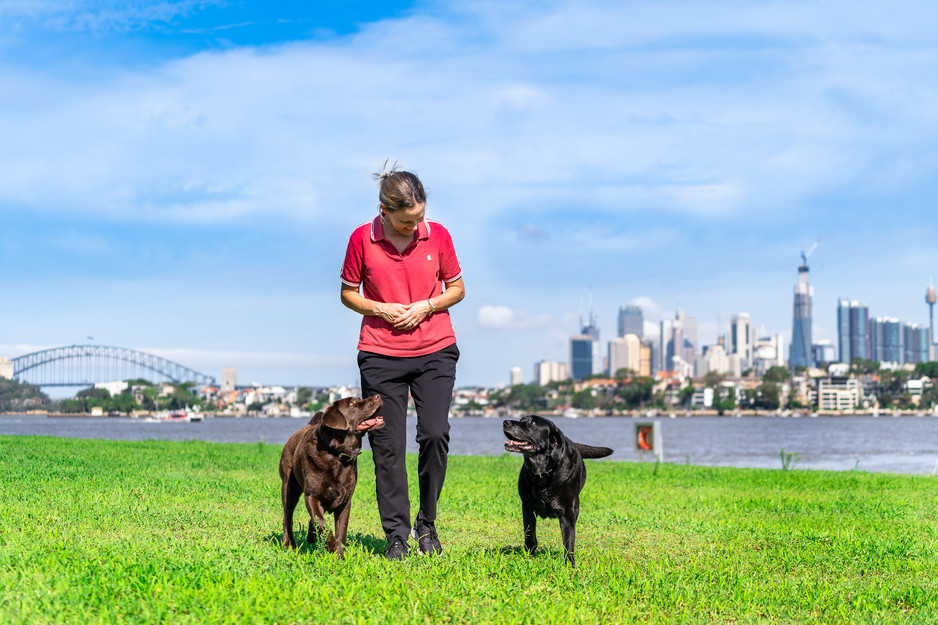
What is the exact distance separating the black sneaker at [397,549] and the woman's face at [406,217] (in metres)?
2.02

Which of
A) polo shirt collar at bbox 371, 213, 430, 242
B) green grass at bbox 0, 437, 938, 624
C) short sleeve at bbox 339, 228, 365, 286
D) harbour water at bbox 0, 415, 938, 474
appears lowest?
harbour water at bbox 0, 415, 938, 474

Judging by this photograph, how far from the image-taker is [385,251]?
5.88 metres

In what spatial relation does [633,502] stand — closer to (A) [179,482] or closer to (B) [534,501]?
(B) [534,501]

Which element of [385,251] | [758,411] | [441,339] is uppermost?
[385,251]

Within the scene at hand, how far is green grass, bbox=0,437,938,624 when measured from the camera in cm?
411

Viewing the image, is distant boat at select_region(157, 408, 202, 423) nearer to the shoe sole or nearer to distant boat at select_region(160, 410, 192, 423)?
distant boat at select_region(160, 410, 192, 423)

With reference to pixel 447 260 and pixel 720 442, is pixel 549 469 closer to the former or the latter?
pixel 447 260

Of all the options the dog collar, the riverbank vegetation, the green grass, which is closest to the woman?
the dog collar

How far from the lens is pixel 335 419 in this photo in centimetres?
523

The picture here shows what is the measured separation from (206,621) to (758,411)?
679ft

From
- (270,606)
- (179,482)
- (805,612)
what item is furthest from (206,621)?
(179,482)

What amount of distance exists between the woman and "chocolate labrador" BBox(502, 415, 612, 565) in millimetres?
552

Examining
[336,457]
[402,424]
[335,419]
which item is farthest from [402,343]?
[336,457]

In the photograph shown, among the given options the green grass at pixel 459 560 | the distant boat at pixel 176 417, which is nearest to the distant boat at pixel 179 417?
the distant boat at pixel 176 417
